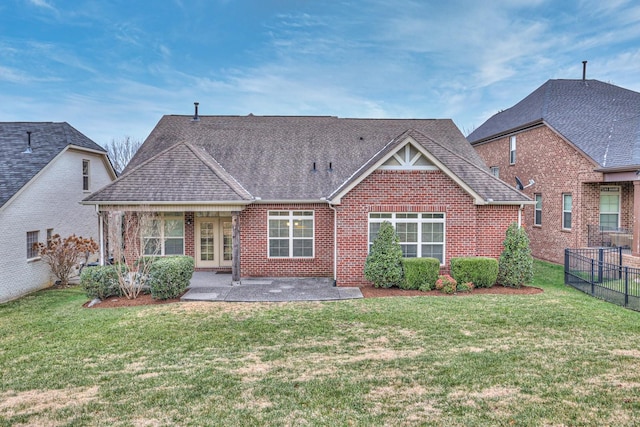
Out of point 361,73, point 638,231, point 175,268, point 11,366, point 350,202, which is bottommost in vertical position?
point 11,366

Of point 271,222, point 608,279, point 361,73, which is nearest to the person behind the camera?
point 608,279

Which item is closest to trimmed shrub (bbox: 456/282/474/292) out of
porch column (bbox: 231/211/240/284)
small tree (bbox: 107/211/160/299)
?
porch column (bbox: 231/211/240/284)

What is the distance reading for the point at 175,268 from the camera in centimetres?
1077

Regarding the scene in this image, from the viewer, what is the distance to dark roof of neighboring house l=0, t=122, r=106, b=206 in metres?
13.3

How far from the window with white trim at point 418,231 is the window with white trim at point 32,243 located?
12.3m

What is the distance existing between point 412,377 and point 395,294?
18.9 ft

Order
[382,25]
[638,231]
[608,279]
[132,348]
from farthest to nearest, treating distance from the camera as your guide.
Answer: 1. [382,25]
2. [638,231]
3. [608,279]
4. [132,348]

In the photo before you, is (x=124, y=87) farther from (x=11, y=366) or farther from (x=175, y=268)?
(x=11, y=366)

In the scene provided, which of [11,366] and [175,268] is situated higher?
[175,268]

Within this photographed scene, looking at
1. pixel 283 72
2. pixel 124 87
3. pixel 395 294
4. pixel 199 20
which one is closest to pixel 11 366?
pixel 395 294

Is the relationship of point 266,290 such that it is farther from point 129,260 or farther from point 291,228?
point 129,260

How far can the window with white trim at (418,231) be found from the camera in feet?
41.8

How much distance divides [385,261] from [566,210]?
10.7 meters

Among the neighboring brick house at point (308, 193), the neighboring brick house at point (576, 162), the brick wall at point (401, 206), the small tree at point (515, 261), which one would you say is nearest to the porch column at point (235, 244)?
the neighboring brick house at point (308, 193)
